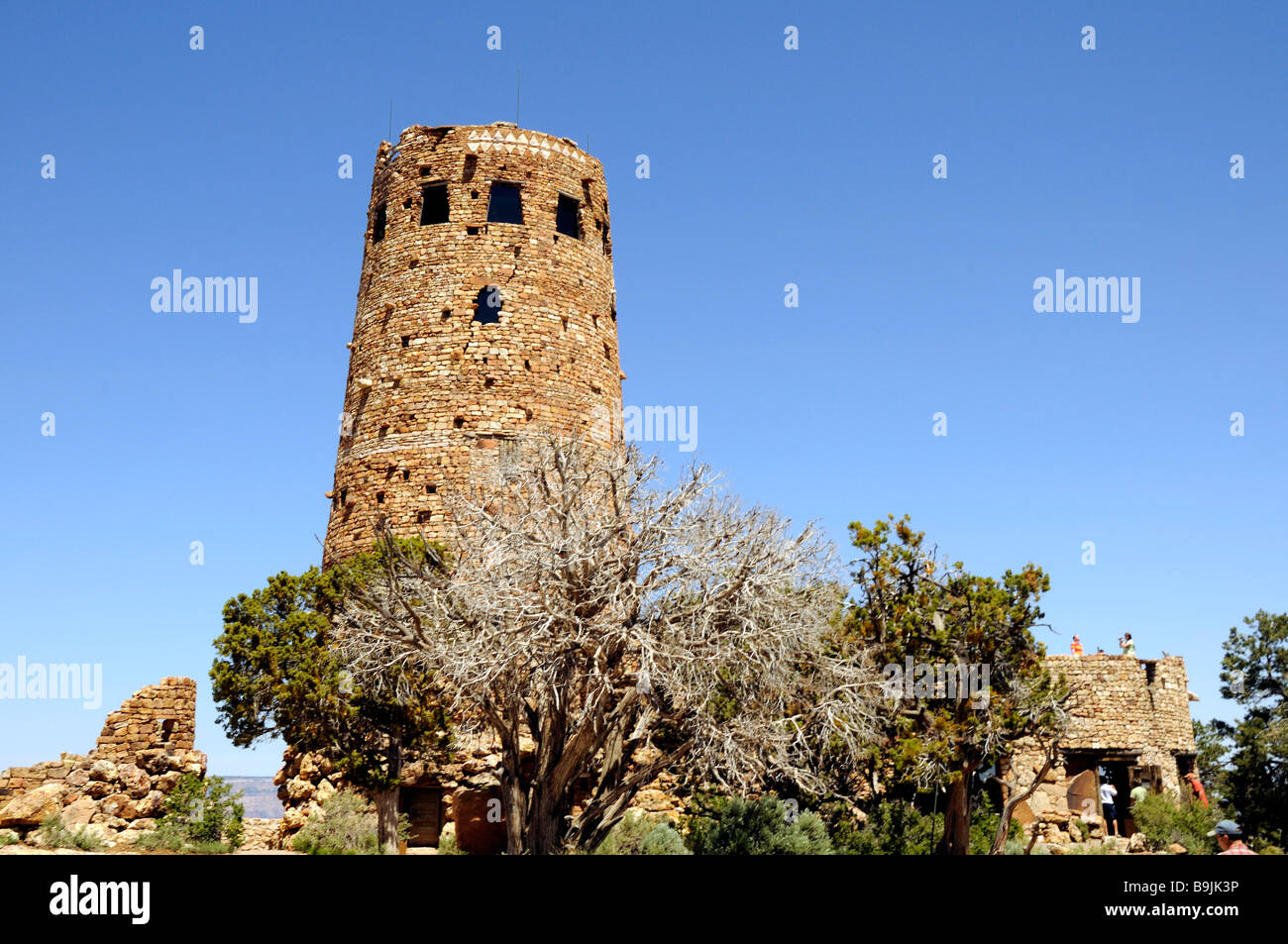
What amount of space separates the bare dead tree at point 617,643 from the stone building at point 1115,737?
40.6ft

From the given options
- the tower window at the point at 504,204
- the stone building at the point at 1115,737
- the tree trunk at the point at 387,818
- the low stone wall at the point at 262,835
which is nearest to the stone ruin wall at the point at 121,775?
the low stone wall at the point at 262,835

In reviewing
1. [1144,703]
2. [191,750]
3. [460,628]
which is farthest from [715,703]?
[1144,703]

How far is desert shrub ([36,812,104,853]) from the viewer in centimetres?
1938

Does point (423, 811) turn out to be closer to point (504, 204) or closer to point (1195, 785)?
point (504, 204)

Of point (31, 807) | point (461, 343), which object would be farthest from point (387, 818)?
point (461, 343)

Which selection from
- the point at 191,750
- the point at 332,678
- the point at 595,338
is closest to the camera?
the point at 332,678

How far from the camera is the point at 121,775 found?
22.3 metres

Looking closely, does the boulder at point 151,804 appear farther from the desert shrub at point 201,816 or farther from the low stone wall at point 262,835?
the low stone wall at point 262,835

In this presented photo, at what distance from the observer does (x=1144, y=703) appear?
32.0 m

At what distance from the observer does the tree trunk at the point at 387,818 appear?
22.1m

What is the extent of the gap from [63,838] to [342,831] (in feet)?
16.2

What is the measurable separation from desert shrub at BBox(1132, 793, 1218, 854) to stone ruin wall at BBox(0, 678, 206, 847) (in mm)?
21268

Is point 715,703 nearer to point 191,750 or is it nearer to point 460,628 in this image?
point 460,628
